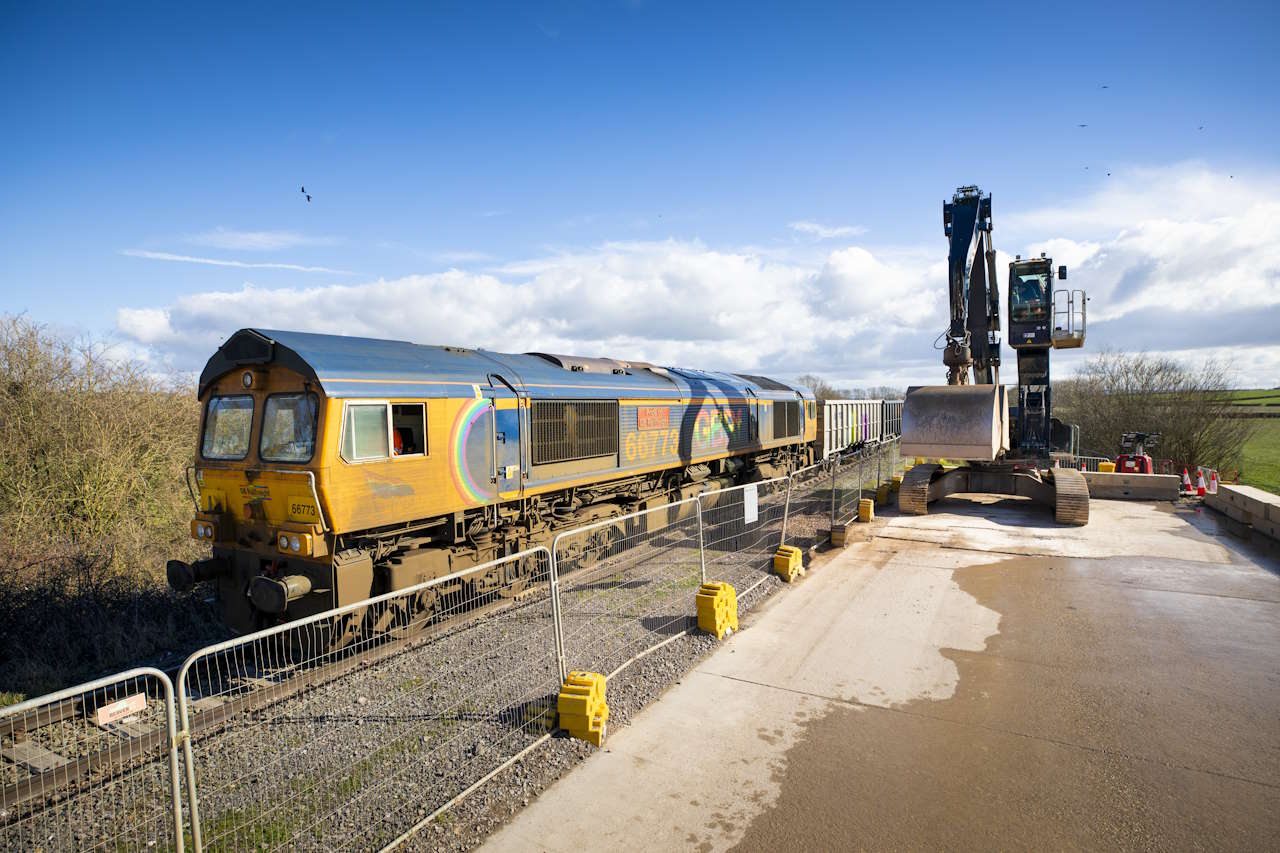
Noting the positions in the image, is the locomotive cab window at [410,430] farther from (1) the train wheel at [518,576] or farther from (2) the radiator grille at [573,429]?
(1) the train wheel at [518,576]

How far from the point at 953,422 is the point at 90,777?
13250 mm

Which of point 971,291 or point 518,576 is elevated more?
point 971,291

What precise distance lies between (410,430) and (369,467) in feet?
2.64

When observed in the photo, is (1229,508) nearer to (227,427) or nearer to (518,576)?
(518,576)

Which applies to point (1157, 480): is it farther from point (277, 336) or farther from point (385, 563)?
point (277, 336)

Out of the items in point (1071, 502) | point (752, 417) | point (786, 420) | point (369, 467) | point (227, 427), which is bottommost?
point (1071, 502)

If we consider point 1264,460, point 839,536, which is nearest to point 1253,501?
point 839,536

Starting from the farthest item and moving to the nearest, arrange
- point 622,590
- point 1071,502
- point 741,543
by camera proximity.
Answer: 1. point 1071,502
2. point 741,543
3. point 622,590

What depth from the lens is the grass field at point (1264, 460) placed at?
23.6 meters

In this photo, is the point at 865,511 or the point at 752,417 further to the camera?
the point at 752,417

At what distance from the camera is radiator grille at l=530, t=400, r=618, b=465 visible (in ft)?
29.8

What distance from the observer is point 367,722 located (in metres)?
5.12

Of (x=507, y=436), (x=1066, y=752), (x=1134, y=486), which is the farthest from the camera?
(x=1134, y=486)

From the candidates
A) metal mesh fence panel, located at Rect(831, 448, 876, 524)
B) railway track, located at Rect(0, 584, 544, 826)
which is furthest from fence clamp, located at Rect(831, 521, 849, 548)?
railway track, located at Rect(0, 584, 544, 826)
